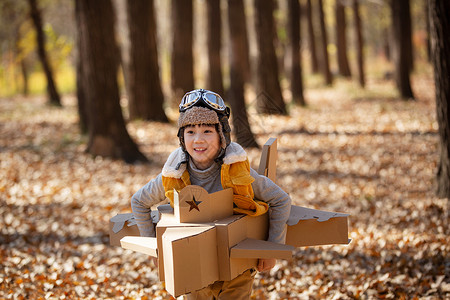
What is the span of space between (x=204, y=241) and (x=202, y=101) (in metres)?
0.82

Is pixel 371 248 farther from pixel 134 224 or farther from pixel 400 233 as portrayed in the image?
pixel 134 224

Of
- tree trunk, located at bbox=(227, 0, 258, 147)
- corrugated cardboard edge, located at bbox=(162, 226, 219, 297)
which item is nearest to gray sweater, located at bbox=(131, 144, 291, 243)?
corrugated cardboard edge, located at bbox=(162, 226, 219, 297)

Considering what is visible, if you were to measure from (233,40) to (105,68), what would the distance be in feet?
10.2

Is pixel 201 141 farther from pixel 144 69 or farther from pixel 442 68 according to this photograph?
pixel 144 69

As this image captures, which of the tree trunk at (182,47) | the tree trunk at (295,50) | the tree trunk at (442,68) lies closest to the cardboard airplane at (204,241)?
the tree trunk at (442,68)

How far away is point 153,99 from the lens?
1459 centimetres

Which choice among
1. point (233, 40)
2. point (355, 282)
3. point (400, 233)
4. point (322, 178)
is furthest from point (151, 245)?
point (233, 40)

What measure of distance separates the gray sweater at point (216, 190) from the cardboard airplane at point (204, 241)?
80 mm

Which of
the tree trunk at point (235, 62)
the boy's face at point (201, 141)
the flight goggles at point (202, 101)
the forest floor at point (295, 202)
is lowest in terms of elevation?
the forest floor at point (295, 202)

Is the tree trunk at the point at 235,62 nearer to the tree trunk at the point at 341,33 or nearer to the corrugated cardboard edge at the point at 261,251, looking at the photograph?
the corrugated cardboard edge at the point at 261,251

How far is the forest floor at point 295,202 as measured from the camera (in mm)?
4906

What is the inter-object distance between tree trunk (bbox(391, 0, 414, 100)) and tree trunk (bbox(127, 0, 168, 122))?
8239 mm

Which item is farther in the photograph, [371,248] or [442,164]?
[442,164]

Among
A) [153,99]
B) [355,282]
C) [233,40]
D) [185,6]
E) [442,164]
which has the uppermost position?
[185,6]
